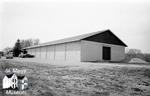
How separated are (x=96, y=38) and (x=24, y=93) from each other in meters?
14.5

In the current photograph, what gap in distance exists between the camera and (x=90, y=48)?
1579 centimetres

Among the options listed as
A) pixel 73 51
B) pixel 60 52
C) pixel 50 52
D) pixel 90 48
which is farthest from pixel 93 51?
pixel 50 52

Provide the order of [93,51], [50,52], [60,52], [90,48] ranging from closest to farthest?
1. [90,48]
2. [93,51]
3. [60,52]
4. [50,52]

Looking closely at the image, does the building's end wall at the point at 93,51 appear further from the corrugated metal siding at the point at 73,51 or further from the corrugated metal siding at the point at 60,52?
the corrugated metal siding at the point at 60,52

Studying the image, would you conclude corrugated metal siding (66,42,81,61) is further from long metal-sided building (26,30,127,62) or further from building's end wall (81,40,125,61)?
building's end wall (81,40,125,61)

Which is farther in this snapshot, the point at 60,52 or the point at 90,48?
the point at 60,52

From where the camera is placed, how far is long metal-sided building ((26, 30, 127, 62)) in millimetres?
15156

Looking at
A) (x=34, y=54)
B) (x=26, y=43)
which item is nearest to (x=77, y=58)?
(x=34, y=54)

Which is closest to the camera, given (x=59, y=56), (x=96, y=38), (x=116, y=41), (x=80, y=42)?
(x=80, y=42)

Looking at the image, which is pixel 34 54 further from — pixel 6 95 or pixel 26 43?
pixel 26 43

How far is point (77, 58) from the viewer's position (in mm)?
15070

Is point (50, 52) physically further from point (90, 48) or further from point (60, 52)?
point (90, 48)

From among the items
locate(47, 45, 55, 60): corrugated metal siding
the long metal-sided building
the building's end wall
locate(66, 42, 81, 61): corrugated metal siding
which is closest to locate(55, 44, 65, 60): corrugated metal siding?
the long metal-sided building

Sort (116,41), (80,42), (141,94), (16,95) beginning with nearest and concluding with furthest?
(16,95), (141,94), (80,42), (116,41)
